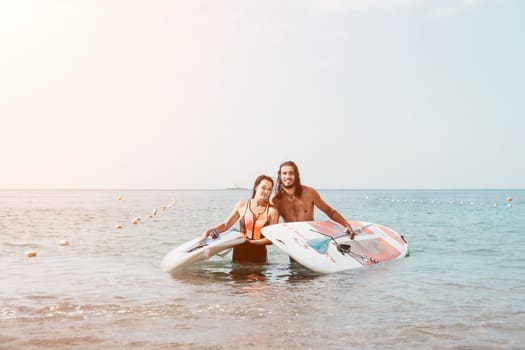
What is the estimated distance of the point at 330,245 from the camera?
9.42 m

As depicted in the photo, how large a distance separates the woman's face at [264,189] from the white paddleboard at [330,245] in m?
0.49

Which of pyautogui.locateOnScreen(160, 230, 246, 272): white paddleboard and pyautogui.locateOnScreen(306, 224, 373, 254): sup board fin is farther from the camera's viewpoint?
pyautogui.locateOnScreen(306, 224, 373, 254): sup board fin

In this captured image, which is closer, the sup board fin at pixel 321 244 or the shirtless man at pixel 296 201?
the sup board fin at pixel 321 244

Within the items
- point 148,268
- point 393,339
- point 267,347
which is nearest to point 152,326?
point 267,347

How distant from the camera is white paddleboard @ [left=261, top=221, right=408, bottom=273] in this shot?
8.57 m

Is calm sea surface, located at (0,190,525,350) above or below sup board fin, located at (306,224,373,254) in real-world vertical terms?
below

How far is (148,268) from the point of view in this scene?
9836 mm

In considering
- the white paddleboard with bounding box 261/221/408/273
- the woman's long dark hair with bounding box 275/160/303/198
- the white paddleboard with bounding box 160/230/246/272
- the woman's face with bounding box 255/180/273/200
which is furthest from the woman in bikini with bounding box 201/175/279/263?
the woman's long dark hair with bounding box 275/160/303/198

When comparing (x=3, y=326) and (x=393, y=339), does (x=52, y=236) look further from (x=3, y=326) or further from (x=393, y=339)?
(x=393, y=339)

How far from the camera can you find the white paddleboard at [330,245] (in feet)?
28.1

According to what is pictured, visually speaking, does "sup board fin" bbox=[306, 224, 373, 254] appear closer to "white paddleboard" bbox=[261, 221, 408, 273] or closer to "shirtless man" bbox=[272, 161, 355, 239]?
"white paddleboard" bbox=[261, 221, 408, 273]

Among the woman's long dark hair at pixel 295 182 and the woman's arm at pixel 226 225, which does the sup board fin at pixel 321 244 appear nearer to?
the woman's long dark hair at pixel 295 182

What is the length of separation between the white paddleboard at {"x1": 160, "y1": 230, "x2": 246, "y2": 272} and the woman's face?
69 centimetres

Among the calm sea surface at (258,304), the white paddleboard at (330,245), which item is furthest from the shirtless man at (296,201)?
the calm sea surface at (258,304)
